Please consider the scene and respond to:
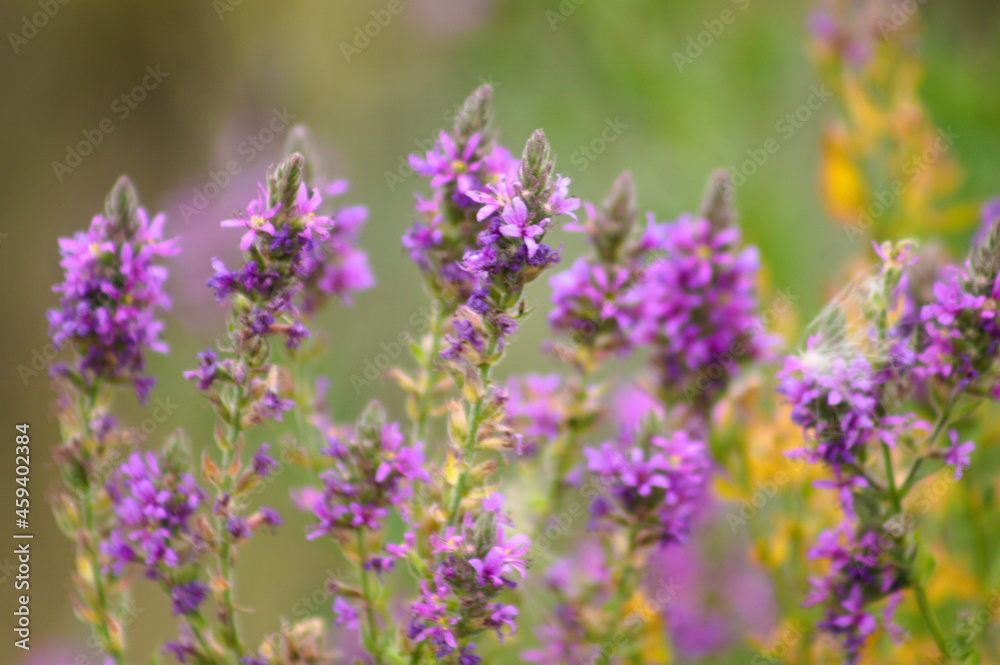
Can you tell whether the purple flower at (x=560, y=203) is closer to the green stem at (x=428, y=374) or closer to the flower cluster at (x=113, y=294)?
the green stem at (x=428, y=374)

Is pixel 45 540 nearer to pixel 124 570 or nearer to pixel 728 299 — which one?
pixel 124 570

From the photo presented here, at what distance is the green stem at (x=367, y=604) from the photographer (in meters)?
1.20

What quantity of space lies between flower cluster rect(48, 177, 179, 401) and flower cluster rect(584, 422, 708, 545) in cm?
68

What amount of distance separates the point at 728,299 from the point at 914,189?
72cm

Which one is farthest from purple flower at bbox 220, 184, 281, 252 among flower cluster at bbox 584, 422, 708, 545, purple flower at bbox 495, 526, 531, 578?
flower cluster at bbox 584, 422, 708, 545

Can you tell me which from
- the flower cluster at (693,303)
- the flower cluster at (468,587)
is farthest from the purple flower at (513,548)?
the flower cluster at (693,303)

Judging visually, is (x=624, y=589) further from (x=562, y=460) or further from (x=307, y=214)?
(x=307, y=214)

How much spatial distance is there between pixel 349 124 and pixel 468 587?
8.25ft

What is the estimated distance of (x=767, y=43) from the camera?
2328mm

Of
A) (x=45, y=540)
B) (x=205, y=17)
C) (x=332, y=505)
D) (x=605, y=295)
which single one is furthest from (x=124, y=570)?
(x=205, y=17)

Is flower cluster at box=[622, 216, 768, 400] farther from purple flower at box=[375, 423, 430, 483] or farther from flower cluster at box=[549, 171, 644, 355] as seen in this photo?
purple flower at box=[375, 423, 430, 483]

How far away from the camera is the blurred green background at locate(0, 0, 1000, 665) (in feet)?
7.47

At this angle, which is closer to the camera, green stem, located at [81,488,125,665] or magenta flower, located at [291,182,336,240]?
magenta flower, located at [291,182,336,240]

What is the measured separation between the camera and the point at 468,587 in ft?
3.58
